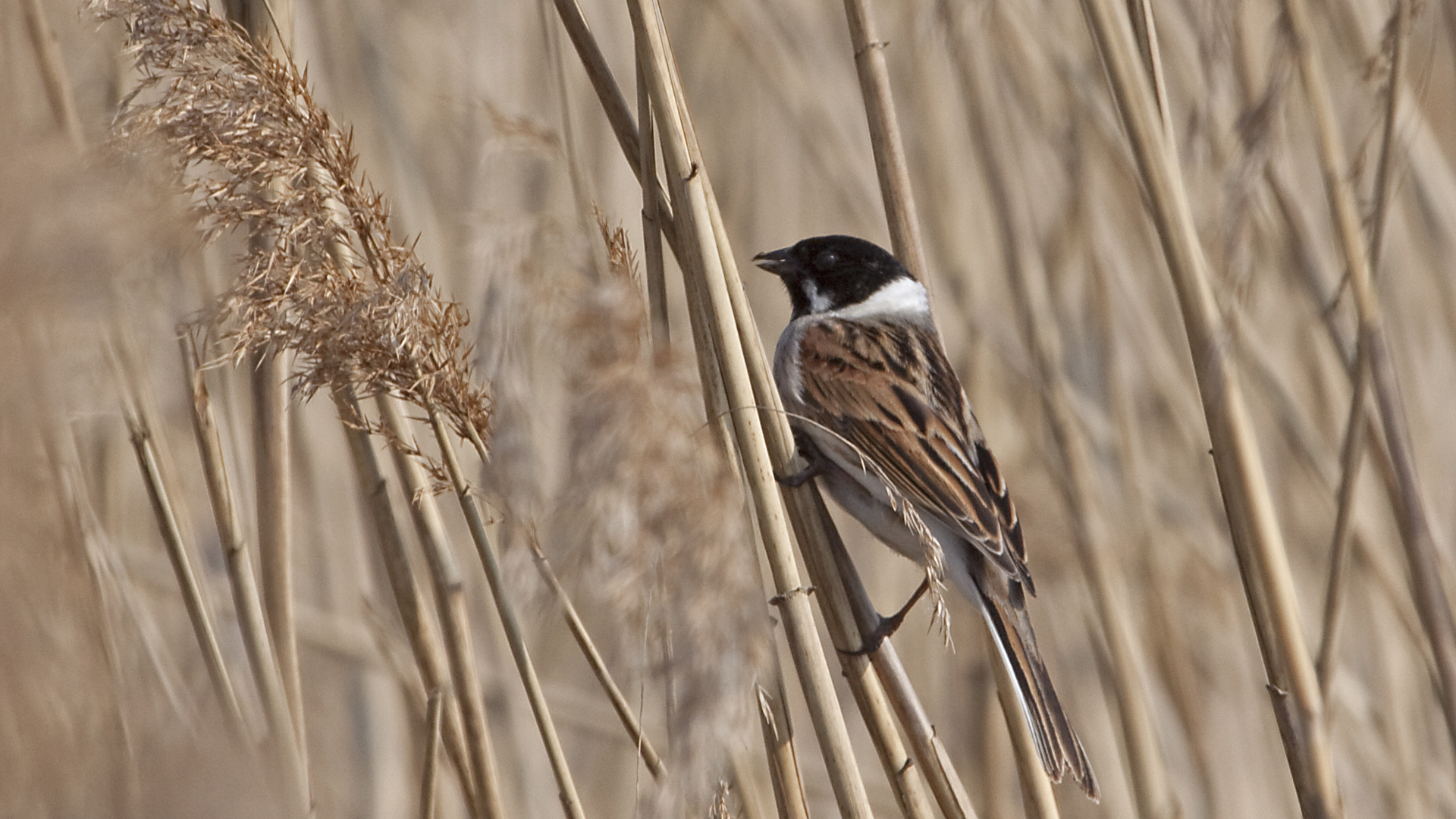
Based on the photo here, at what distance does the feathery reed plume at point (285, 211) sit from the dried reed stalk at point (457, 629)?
226 mm

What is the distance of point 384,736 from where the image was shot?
10.0 feet

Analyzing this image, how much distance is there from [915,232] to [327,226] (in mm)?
858

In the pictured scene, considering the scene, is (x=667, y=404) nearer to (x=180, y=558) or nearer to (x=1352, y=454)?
(x=180, y=558)

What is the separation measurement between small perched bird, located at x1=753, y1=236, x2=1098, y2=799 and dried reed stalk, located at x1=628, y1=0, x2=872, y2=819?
0.51m

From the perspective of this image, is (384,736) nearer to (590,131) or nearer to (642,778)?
(642,778)

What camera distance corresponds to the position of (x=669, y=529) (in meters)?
1.19

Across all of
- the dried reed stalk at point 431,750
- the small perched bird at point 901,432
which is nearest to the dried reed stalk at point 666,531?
the dried reed stalk at point 431,750

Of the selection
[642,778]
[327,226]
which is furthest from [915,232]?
[642,778]

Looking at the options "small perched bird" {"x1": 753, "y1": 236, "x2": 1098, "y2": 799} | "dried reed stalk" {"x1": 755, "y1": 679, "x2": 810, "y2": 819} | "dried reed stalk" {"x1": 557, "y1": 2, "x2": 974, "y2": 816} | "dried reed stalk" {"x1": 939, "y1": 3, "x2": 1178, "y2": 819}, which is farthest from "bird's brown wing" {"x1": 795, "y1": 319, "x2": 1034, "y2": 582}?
"dried reed stalk" {"x1": 755, "y1": 679, "x2": 810, "y2": 819}

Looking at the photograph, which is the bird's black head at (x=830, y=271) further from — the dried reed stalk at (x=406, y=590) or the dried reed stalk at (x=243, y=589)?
the dried reed stalk at (x=243, y=589)

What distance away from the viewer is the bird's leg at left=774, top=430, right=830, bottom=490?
159cm

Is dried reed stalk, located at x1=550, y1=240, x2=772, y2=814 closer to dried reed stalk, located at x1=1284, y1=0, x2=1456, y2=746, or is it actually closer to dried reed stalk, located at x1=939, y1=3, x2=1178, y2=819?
dried reed stalk, located at x1=1284, y1=0, x2=1456, y2=746

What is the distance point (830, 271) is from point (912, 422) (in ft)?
1.76

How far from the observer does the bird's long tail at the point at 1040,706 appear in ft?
5.98
